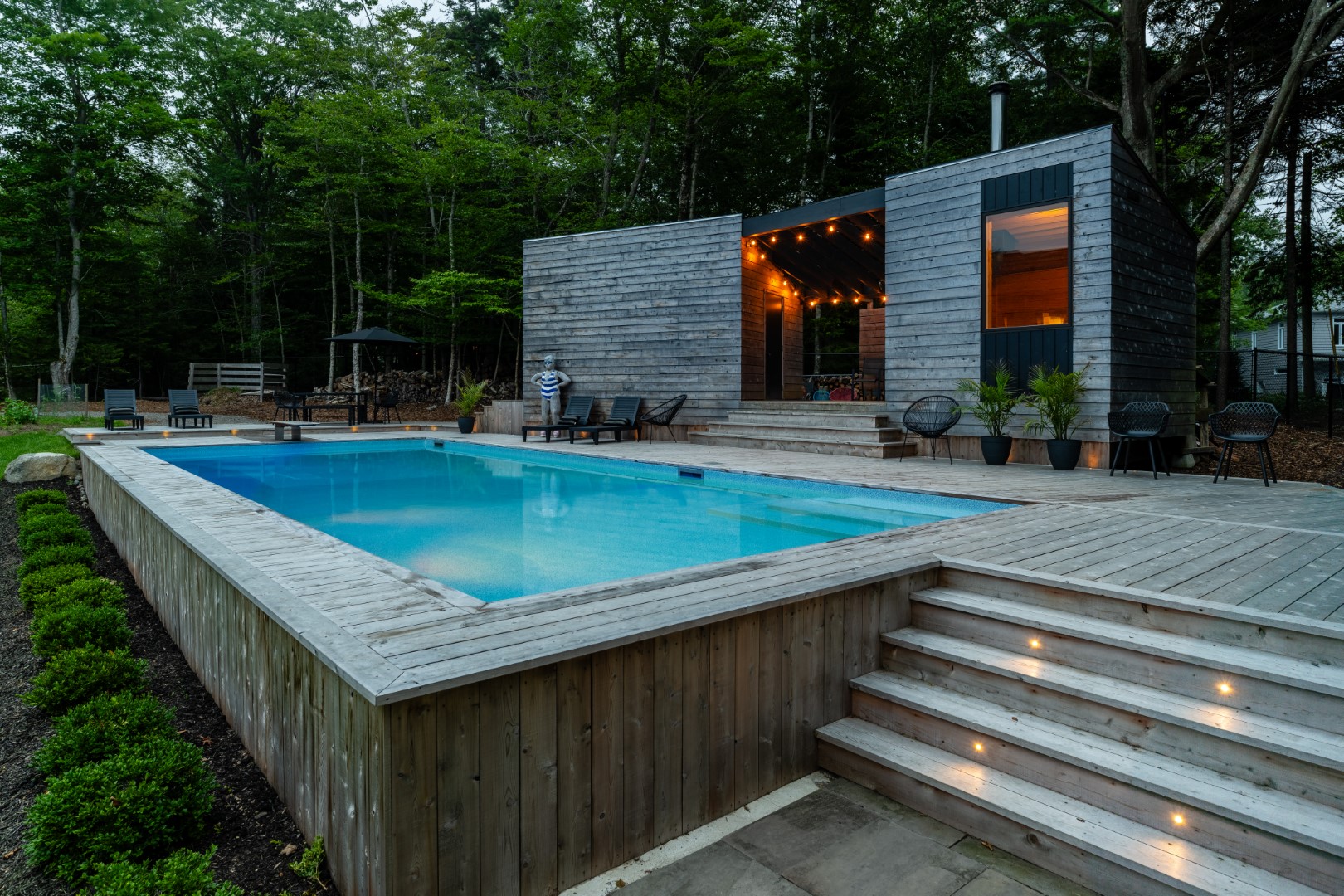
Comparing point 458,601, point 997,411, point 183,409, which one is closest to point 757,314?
point 997,411

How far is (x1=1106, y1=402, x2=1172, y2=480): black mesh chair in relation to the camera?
21.3ft

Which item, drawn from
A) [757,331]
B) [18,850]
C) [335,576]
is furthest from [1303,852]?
[757,331]

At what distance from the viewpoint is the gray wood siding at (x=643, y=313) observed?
36.0 ft

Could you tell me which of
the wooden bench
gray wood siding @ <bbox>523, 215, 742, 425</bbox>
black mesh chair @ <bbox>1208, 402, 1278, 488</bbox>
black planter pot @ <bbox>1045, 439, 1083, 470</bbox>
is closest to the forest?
gray wood siding @ <bbox>523, 215, 742, 425</bbox>

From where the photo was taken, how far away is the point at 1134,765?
2.07 m

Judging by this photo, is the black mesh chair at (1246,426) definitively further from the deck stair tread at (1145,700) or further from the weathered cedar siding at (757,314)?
the weathered cedar siding at (757,314)

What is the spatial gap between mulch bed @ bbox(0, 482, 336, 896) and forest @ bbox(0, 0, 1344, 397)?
12.7m

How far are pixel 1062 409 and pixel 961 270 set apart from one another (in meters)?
2.14

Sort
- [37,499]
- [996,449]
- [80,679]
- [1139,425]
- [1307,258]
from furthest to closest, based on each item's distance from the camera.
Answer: [1307,258]
[996,449]
[1139,425]
[37,499]
[80,679]

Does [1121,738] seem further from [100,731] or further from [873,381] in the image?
[873,381]

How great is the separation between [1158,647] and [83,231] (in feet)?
71.0

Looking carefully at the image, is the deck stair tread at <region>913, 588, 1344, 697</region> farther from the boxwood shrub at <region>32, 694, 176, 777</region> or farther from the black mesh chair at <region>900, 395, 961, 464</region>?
the black mesh chair at <region>900, 395, 961, 464</region>

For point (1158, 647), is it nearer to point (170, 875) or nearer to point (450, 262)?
point (170, 875)

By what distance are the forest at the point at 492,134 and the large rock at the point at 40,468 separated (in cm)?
840
